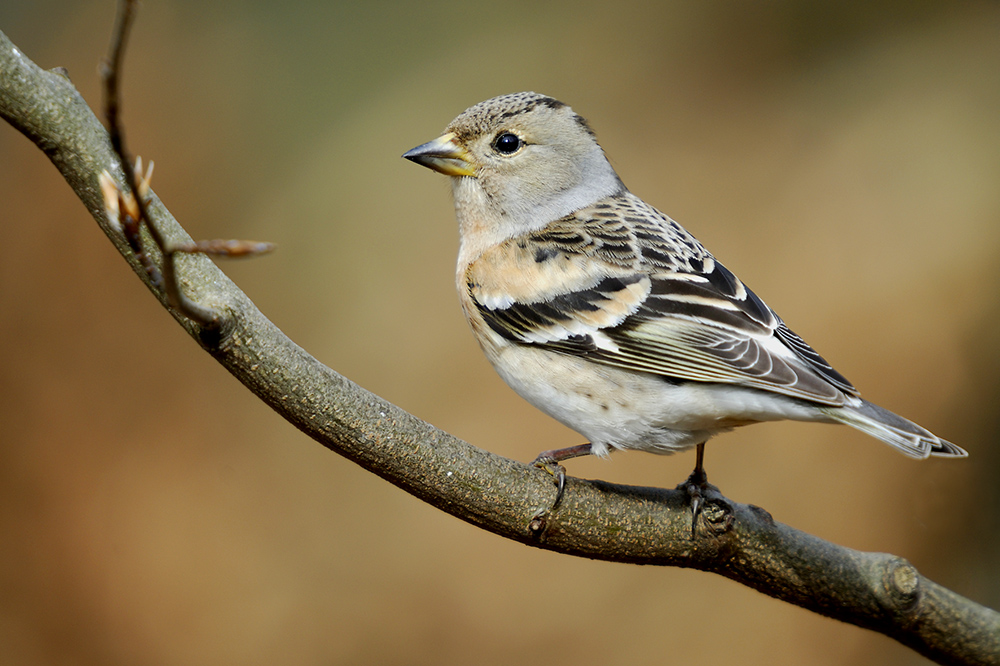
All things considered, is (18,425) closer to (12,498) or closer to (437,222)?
(12,498)

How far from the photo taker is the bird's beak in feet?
11.9

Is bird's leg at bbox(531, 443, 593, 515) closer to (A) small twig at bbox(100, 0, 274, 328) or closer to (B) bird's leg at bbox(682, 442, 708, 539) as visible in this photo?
(B) bird's leg at bbox(682, 442, 708, 539)

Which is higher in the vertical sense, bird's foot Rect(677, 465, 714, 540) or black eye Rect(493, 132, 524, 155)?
black eye Rect(493, 132, 524, 155)

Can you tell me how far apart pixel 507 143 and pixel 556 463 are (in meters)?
1.54

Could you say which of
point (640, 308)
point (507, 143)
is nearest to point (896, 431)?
point (640, 308)

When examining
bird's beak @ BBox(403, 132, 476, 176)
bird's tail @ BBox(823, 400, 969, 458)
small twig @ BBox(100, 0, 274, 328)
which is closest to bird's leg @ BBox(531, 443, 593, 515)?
bird's tail @ BBox(823, 400, 969, 458)

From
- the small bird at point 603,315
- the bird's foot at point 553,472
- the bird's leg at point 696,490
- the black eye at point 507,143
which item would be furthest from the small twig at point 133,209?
the black eye at point 507,143

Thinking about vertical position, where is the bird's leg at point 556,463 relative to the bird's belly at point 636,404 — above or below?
below

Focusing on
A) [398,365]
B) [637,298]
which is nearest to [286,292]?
[398,365]

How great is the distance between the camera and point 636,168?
5.93 meters

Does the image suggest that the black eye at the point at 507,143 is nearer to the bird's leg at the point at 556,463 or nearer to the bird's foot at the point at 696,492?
the bird's leg at the point at 556,463

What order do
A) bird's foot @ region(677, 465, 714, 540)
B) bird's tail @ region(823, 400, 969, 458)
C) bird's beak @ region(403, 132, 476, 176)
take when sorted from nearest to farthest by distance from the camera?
bird's tail @ region(823, 400, 969, 458) < bird's foot @ region(677, 465, 714, 540) < bird's beak @ region(403, 132, 476, 176)

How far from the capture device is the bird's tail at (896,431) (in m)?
2.56

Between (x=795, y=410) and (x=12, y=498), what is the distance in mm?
A: 4771
